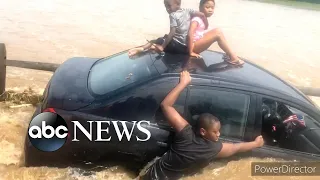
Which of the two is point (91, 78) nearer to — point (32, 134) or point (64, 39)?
point (32, 134)

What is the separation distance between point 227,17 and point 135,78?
53.8 feet

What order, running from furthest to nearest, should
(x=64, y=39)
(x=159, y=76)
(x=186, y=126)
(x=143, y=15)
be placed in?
(x=143, y=15), (x=64, y=39), (x=159, y=76), (x=186, y=126)

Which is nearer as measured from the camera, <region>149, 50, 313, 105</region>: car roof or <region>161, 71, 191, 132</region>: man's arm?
<region>161, 71, 191, 132</region>: man's arm

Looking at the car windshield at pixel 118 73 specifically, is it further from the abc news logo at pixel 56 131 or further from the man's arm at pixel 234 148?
the man's arm at pixel 234 148

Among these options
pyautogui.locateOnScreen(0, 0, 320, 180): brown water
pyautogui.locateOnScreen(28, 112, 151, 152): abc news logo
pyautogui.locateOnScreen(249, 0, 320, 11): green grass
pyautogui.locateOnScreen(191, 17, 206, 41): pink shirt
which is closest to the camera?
pyautogui.locateOnScreen(28, 112, 151, 152): abc news logo

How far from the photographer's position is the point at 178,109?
12.1 feet

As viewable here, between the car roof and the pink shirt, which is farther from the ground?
the pink shirt

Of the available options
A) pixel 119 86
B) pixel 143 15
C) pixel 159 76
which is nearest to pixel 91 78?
pixel 119 86

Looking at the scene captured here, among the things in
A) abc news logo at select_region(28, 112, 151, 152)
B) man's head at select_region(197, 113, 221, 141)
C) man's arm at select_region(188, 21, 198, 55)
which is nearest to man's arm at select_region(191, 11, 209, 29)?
man's arm at select_region(188, 21, 198, 55)

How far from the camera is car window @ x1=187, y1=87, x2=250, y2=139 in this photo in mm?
3736

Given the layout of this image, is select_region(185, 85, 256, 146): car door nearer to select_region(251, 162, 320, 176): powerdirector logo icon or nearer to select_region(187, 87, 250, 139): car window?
select_region(187, 87, 250, 139): car window

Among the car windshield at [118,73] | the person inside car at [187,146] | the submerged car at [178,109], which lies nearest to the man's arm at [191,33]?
the car windshield at [118,73]

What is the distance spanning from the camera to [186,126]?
3576mm

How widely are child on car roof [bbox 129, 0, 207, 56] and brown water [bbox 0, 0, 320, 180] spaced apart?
1.55 meters
